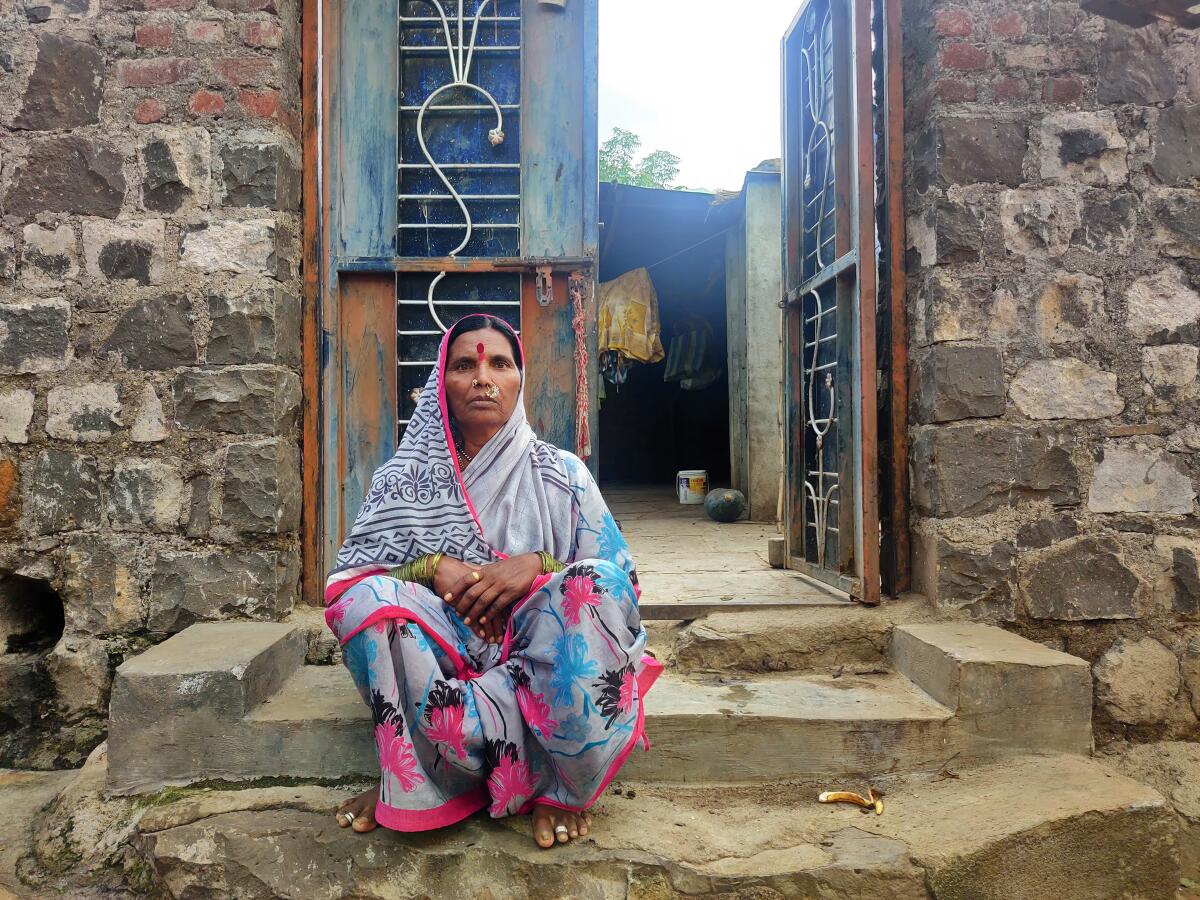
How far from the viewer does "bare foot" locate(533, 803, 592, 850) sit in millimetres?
1925

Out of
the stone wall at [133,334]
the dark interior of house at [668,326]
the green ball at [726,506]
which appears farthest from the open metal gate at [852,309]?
the green ball at [726,506]

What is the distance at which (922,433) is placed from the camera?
2.96 m

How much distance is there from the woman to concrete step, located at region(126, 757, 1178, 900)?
80mm

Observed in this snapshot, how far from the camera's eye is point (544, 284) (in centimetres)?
330

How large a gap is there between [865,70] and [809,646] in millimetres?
2102

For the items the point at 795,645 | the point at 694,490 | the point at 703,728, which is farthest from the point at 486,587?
the point at 694,490

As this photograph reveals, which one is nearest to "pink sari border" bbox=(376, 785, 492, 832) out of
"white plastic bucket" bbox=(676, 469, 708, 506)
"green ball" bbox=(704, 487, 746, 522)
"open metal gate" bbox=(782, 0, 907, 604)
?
"open metal gate" bbox=(782, 0, 907, 604)

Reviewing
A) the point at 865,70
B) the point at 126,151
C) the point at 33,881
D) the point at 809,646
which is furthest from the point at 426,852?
Result: the point at 865,70

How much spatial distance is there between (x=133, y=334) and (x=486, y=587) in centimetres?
179

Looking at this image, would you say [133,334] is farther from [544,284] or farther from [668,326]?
[668,326]

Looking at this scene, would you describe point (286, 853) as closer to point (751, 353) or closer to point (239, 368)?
point (239, 368)

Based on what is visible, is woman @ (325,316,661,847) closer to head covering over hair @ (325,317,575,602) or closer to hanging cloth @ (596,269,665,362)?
head covering over hair @ (325,317,575,602)

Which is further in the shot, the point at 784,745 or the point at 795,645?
the point at 795,645

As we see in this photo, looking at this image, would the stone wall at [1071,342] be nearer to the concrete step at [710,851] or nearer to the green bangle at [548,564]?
the concrete step at [710,851]
